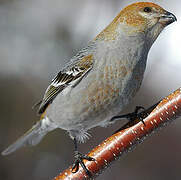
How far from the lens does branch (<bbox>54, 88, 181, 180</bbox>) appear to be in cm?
296

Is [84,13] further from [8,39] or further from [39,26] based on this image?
[8,39]

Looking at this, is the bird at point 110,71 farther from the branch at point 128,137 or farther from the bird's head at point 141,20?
the branch at point 128,137

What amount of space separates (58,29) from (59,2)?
1736 mm

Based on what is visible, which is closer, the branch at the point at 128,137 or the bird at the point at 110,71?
the branch at the point at 128,137

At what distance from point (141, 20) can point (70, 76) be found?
2.95ft

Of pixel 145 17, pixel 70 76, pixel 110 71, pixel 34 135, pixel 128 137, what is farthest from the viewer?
pixel 34 135

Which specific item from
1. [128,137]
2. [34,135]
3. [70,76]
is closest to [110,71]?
[70,76]

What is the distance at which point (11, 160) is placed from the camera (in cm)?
635

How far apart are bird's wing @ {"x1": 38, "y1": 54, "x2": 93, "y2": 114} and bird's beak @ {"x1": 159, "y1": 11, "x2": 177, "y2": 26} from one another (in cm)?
74

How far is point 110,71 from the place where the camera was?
3461 millimetres

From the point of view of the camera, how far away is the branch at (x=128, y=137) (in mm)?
2959

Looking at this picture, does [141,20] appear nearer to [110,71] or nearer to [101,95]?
[110,71]

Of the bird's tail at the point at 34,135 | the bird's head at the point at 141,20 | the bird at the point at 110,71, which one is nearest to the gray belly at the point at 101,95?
the bird at the point at 110,71

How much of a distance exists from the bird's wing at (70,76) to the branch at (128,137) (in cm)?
87
